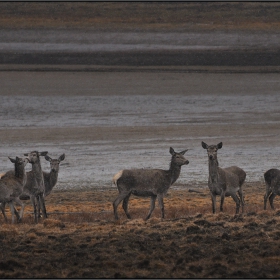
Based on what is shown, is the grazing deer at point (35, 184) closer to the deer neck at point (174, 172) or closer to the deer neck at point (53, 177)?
the deer neck at point (53, 177)

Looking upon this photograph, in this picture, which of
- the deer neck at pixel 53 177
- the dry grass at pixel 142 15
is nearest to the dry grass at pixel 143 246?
the deer neck at pixel 53 177

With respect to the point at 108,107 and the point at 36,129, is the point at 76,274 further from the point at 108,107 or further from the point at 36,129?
the point at 108,107

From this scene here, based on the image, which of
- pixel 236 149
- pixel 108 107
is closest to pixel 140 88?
pixel 108 107

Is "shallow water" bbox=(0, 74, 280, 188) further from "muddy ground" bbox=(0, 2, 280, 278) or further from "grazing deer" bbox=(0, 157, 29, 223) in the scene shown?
"grazing deer" bbox=(0, 157, 29, 223)

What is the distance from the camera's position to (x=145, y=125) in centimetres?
2969

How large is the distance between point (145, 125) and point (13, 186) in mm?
12736

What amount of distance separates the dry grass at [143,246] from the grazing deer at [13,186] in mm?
449

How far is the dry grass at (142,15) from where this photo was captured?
139 ft

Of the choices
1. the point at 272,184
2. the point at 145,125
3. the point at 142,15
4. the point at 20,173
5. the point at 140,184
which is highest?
the point at 142,15

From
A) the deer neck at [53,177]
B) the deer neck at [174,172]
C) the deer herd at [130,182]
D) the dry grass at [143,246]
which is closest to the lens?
the dry grass at [143,246]

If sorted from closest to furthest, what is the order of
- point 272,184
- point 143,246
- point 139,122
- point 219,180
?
point 143,246 < point 219,180 < point 272,184 < point 139,122

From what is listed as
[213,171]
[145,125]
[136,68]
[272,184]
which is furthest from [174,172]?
[136,68]

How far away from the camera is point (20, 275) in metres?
12.5

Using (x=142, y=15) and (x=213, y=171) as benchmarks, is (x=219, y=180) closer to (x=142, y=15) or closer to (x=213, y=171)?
(x=213, y=171)
